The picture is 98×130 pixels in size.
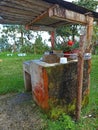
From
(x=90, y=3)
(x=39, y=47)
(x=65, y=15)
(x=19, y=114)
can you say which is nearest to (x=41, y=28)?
(x=65, y=15)

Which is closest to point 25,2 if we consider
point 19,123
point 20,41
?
point 19,123

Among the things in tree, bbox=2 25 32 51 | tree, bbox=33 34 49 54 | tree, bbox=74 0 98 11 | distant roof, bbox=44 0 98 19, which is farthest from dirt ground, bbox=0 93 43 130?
tree, bbox=2 25 32 51

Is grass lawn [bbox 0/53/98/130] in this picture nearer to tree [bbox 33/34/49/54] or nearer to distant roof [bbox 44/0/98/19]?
distant roof [bbox 44/0/98/19]

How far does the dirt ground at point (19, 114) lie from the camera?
2944 millimetres

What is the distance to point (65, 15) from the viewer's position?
262cm

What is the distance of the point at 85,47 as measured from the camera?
2.91 meters

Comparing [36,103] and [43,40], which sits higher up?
[43,40]

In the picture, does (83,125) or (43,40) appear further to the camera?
(43,40)

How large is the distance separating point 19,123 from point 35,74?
92 cm

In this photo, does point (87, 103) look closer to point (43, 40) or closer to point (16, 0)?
point (16, 0)

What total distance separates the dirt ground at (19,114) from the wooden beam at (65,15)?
69.3 inches

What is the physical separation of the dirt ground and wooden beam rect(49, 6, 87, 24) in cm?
176

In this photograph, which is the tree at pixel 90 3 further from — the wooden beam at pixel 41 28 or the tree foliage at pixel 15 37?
the wooden beam at pixel 41 28

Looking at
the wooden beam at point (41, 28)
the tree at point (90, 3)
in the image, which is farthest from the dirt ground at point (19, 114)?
the tree at point (90, 3)
